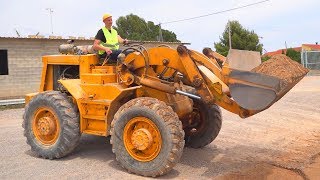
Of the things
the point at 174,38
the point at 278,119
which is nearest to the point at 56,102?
the point at 278,119

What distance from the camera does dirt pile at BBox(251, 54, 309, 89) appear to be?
5.55 meters

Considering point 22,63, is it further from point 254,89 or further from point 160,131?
point 254,89

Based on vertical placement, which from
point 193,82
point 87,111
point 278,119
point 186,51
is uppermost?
point 186,51

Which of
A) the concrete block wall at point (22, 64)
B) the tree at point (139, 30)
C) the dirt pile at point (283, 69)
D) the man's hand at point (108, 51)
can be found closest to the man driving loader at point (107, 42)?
the man's hand at point (108, 51)

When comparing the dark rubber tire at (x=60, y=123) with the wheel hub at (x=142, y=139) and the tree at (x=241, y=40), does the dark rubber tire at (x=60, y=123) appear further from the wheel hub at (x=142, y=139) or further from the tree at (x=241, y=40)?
the tree at (x=241, y=40)

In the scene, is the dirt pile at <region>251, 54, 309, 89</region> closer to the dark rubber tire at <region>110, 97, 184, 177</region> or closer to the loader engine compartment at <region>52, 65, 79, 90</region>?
the dark rubber tire at <region>110, 97, 184, 177</region>

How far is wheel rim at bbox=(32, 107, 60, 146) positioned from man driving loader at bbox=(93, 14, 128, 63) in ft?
4.42

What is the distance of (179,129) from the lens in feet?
19.2

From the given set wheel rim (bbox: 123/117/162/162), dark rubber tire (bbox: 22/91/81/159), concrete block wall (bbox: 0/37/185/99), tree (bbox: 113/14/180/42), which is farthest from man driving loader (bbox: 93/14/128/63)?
tree (bbox: 113/14/180/42)

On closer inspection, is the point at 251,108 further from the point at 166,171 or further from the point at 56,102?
the point at 56,102

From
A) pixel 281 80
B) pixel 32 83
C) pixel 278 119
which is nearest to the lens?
pixel 281 80

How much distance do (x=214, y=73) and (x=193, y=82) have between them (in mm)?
339

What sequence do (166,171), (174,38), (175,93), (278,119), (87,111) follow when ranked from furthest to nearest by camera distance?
(174,38)
(278,119)
(87,111)
(175,93)
(166,171)

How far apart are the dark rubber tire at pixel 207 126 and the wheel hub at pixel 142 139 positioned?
5.99ft
